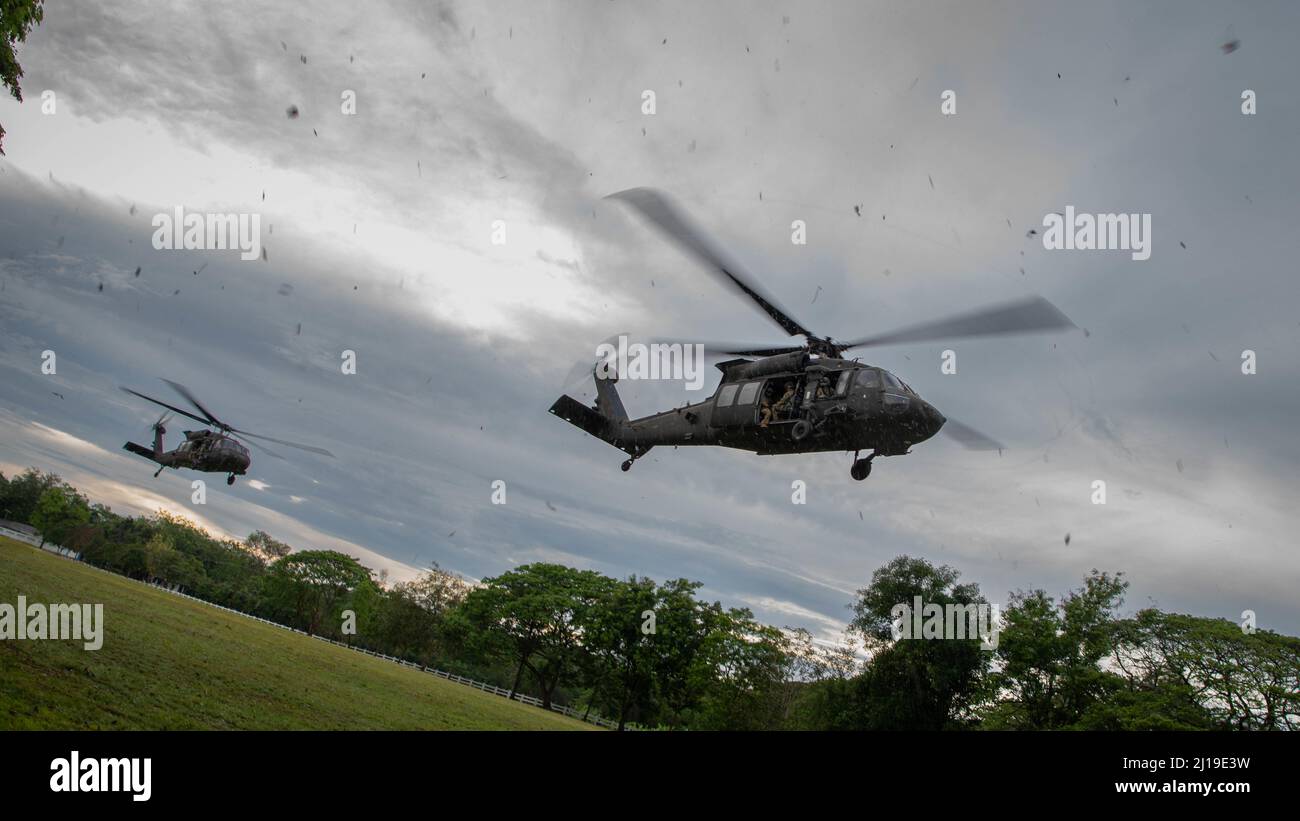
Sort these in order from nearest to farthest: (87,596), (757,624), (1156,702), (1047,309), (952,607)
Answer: (1047,309) < (87,596) < (1156,702) < (952,607) < (757,624)

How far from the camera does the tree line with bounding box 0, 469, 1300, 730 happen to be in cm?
2981

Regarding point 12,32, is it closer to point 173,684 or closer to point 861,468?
point 173,684

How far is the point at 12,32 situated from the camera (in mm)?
12656

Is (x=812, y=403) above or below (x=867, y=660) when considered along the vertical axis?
above

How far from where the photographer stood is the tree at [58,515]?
8981 cm

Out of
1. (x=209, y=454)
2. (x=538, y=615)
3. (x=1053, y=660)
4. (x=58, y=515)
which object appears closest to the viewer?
(x=209, y=454)

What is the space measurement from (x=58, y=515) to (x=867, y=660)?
10275 cm

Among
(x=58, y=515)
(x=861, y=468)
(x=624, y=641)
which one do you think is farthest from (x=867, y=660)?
(x=58, y=515)

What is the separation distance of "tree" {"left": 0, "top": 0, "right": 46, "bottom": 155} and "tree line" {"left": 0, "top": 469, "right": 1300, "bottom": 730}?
26.6 meters

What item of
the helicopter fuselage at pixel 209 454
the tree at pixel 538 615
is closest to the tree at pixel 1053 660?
the tree at pixel 538 615

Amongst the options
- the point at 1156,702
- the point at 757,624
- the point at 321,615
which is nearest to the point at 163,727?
the point at 1156,702

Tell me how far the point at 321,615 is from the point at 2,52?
7641 cm
